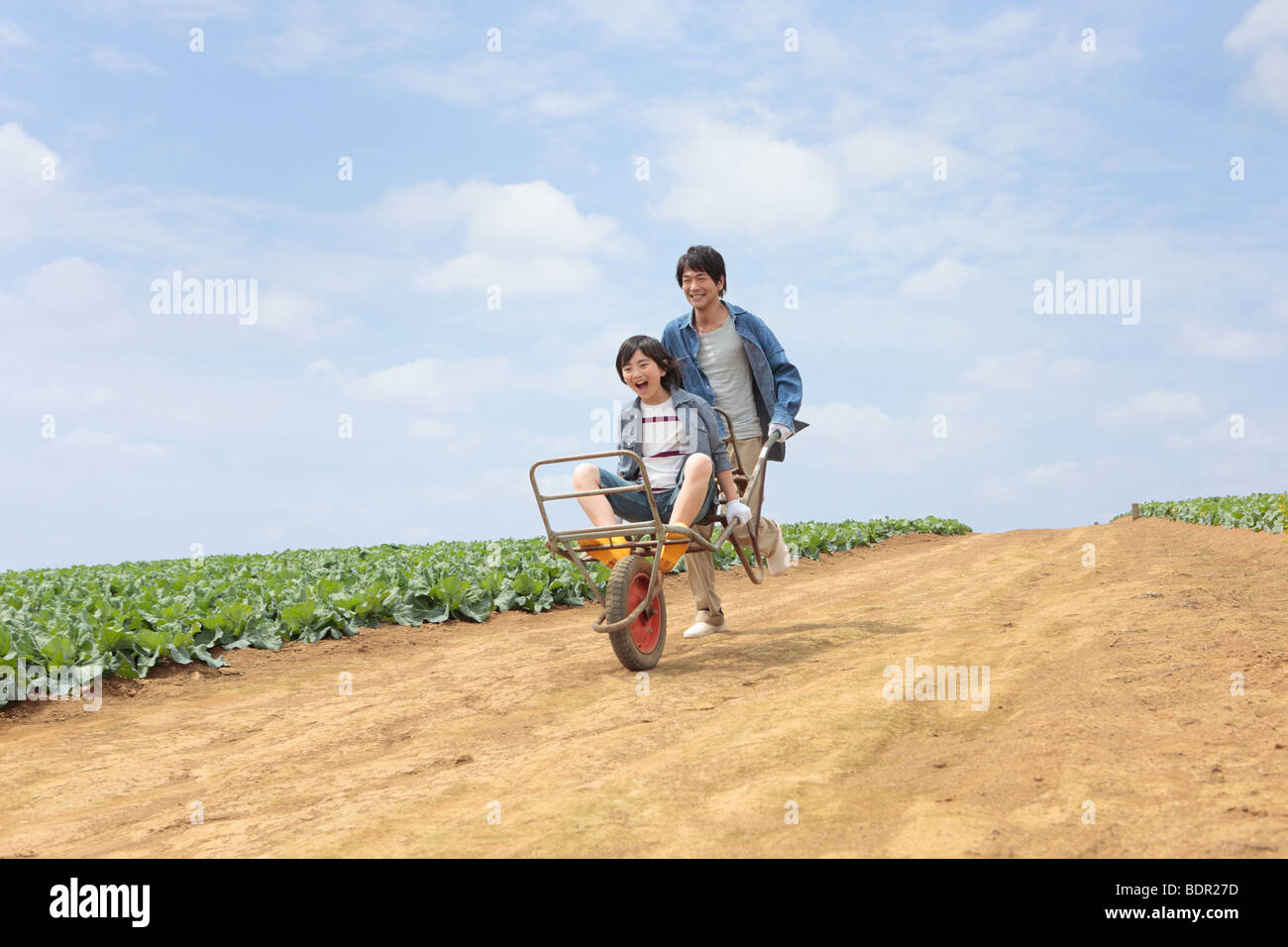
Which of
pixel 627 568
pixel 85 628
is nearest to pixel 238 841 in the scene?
pixel 627 568

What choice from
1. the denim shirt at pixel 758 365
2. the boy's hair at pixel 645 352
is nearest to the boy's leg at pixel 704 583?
the denim shirt at pixel 758 365

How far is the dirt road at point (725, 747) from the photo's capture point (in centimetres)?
285

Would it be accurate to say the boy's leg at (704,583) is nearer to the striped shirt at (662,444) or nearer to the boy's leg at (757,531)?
the boy's leg at (757,531)

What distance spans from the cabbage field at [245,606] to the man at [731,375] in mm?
3768

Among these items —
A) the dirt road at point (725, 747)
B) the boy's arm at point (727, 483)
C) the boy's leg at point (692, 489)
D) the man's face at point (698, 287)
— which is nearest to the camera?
the dirt road at point (725, 747)

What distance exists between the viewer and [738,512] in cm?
600

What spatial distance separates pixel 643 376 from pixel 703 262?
1.05 metres

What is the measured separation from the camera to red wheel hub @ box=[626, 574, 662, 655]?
219 inches

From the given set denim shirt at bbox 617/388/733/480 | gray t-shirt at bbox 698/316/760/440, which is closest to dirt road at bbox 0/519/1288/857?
denim shirt at bbox 617/388/733/480

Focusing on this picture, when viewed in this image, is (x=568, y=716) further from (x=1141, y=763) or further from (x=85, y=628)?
(x=85, y=628)

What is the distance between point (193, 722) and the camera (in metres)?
5.86

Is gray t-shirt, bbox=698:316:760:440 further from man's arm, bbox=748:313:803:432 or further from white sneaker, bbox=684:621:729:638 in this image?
white sneaker, bbox=684:621:729:638

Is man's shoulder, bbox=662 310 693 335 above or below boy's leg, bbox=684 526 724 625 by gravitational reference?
above

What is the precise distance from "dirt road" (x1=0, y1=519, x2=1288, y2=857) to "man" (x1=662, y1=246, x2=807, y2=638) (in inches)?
21.7
